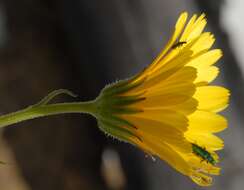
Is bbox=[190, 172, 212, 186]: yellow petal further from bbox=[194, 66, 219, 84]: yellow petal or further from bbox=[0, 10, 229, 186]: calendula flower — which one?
bbox=[194, 66, 219, 84]: yellow petal

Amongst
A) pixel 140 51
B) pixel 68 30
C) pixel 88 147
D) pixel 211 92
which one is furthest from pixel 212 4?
pixel 211 92

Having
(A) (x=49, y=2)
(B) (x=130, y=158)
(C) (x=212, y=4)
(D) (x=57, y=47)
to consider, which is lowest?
(B) (x=130, y=158)

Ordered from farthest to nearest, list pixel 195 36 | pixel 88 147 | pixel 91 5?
pixel 88 147 → pixel 91 5 → pixel 195 36

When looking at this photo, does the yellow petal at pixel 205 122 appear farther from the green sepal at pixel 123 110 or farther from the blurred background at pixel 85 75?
the blurred background at pixel 85 75

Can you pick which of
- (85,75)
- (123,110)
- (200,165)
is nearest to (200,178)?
(200,165)

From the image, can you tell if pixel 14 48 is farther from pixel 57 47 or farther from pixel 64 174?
pixel 64 174

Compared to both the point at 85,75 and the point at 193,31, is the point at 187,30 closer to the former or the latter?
the point at 193,31

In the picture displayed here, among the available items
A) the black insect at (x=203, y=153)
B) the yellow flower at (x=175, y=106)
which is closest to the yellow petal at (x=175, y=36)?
the yellow flower at (x=175, y=106)
